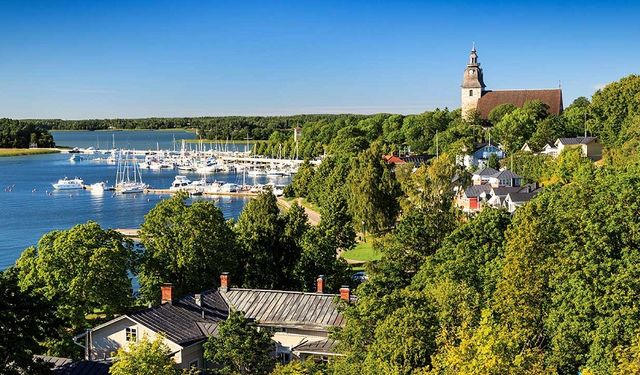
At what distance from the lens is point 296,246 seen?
34188 millimetres

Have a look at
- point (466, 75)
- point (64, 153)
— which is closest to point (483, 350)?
point (466, 75)

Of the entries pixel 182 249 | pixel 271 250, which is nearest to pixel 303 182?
pixel 271 250

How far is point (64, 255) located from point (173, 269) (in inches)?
180

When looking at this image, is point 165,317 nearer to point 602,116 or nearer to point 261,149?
point 602,116

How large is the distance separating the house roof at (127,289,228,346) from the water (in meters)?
27.7

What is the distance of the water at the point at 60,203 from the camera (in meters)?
66.9

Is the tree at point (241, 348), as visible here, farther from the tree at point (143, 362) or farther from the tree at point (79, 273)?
the tree at point (79, 273)

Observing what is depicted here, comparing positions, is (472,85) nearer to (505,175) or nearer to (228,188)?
(228,188)

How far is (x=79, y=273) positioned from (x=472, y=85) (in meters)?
85.2

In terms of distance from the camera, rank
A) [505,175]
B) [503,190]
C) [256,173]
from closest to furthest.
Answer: [503,190]
[505,175]
[256,173]

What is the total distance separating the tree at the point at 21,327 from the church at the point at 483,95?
A: 90.1m

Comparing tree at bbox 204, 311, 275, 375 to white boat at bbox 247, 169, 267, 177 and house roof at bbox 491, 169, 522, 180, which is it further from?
white boat at bbox 247, 169, 267, 177

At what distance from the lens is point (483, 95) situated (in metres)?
→ 107

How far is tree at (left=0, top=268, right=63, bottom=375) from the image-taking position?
17.1 meters
